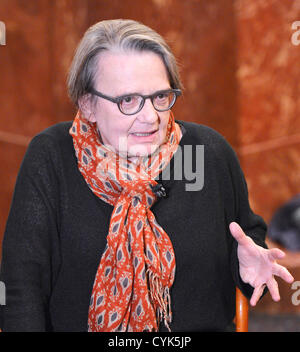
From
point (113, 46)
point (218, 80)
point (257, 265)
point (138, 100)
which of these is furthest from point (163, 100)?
point (218, 80)

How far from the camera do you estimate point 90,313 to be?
5.15 feet

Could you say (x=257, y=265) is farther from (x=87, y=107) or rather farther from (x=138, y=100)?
(x=87, y=107)

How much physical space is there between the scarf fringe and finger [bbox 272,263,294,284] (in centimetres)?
33

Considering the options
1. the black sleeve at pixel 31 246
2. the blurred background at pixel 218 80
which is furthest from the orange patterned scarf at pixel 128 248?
the blurred background at pixel 218 80

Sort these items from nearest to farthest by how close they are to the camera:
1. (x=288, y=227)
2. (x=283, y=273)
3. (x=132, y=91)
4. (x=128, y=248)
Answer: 1. (x=283, y=273)
2. (x=132, y=91)
3. (x=128, y=248)
4. (x=288, y=227)

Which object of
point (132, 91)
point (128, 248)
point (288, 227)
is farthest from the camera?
point (288, 227)

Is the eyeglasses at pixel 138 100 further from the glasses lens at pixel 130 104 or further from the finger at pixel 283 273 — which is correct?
the finger at pixel 283 273

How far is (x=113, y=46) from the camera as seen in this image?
1.50 metres

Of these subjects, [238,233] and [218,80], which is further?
[218,80]

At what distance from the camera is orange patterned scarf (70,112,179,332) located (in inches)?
60.3

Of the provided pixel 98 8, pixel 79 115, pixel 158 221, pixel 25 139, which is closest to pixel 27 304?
pixel 158 221

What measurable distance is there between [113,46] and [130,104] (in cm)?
17

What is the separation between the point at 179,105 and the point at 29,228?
2.04 meters

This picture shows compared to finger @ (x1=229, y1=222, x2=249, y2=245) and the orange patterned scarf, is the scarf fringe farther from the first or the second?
finger @ (x1=229, y1=222, x2=249, y2=245)
